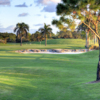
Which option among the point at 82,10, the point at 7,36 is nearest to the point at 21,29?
the point at 7,36

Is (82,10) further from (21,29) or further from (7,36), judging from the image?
(7,36)

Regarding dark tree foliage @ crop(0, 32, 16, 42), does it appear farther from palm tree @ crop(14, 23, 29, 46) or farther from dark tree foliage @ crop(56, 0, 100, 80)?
dark tree foliage @ crop(56, 0, 100, 80)

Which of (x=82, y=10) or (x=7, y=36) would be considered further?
(x=7, y=36)

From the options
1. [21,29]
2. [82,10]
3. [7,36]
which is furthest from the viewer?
[7,36]

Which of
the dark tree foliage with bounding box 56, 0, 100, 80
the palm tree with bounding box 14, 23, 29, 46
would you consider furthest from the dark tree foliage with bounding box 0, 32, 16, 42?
the dark tree foliage with bounding box 56, 0, 100, 80

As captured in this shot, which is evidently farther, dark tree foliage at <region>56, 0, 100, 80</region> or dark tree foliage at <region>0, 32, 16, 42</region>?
dark tree foliage at <region>0, 32, 16, 42</region>

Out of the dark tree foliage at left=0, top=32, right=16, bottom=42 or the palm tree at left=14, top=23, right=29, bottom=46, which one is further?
the dark tree foliage at left=0, top=32, right=16, bottom=42

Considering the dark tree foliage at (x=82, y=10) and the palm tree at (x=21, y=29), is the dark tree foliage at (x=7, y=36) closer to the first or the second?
the palm tree at (x=21, y=29)

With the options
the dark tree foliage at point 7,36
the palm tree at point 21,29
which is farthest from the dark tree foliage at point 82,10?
the dark tree foliage at point 7,36

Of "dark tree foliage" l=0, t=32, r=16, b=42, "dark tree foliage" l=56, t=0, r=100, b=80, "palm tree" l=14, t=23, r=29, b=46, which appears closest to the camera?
"dark tree foliage" l=56, t=0, r=100, b=80

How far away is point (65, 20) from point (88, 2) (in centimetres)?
303

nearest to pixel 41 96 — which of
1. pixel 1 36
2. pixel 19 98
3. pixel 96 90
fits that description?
pixel 19 98

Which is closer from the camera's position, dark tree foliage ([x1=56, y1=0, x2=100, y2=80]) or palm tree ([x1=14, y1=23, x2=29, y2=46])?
dark tree foliage ([x1=56, y1=0, x2=100, y2=80])

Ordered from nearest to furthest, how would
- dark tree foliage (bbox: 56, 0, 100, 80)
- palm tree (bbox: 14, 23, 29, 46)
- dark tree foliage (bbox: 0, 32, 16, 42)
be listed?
dark tree foliage (bbox: 56, 0, 100, 80) < palm tree (bbox: 14, 23, 29, 46) < dark tree foliage (bbox: 0, 32, 16, 42)
